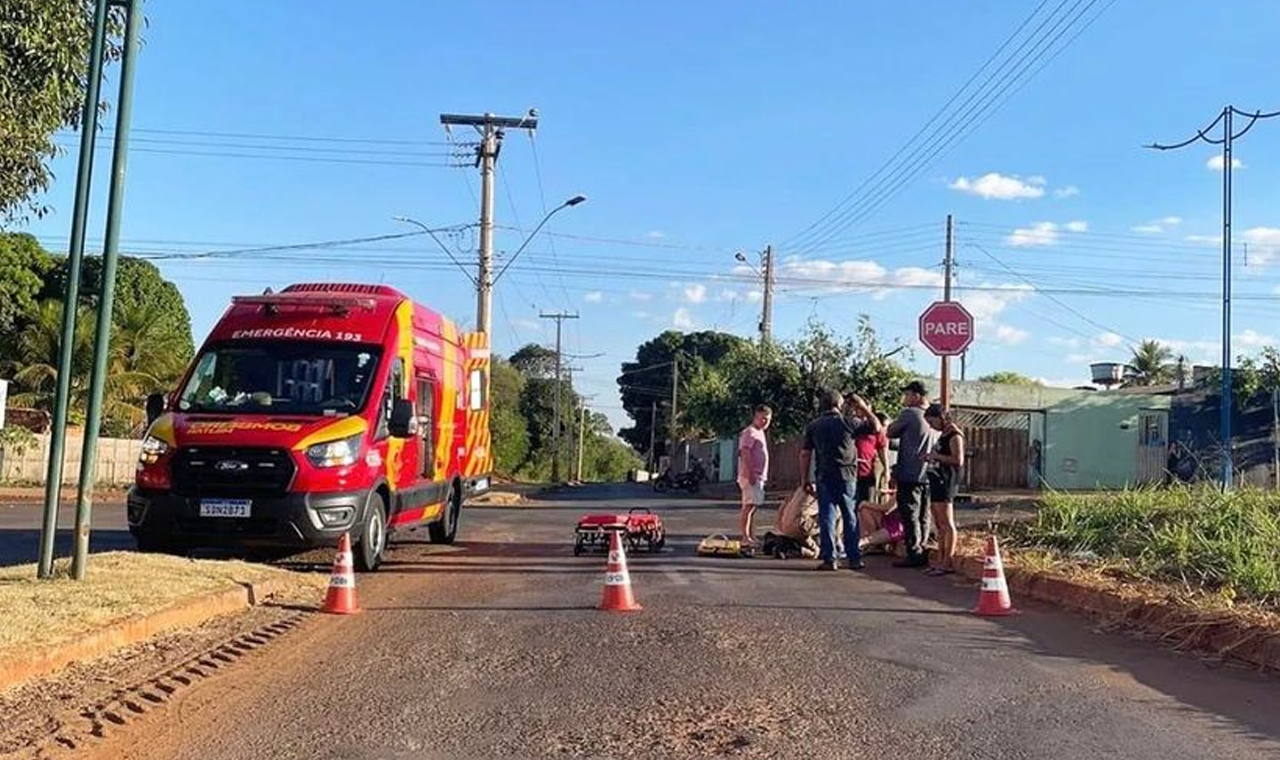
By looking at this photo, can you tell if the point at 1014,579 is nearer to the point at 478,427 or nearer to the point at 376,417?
the point at 376,417

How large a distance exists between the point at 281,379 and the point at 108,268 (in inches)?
122

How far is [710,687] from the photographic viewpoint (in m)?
6.37

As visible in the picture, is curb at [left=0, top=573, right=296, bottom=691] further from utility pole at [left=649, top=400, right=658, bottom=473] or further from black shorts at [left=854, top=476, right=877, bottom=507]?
utility pole at [left=649, top=400, right=658, bottom=473]

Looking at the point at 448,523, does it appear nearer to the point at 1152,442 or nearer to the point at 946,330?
the point at 946,330

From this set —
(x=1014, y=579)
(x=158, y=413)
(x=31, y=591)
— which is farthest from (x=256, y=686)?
(x=1014, y=579)

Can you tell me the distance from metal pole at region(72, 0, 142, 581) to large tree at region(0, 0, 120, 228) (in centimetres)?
34

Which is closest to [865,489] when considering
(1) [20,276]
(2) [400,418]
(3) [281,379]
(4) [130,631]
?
(2) [400,418]

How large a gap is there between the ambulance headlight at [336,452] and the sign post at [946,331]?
7656 mm

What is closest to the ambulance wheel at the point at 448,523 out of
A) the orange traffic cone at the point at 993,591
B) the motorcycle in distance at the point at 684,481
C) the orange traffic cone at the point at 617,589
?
the orange traffic cone at the point at 617,589

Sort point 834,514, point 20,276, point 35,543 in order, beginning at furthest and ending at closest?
point 20,276, point 35,543, point 834,514

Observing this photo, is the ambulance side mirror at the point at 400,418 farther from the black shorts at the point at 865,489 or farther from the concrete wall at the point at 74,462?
the concrete wall at the point at 74,462

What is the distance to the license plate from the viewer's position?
10.4 m

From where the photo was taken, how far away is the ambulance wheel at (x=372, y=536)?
1100cm

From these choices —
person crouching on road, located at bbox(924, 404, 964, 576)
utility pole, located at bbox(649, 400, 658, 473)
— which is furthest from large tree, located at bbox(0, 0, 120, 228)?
utility pole, located at bbox(649, 400, 658, 473)
